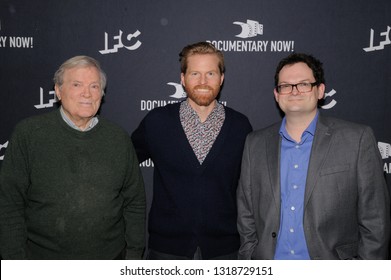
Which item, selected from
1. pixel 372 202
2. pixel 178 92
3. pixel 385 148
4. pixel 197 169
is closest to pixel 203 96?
pixel 197 169

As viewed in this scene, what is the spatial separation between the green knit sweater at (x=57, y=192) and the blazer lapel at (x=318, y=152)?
3.41ft

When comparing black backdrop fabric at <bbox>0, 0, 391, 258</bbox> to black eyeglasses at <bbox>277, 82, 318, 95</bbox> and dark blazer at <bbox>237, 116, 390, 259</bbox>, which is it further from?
dark blazer at <bbox>237, 116, 390, 259</bbox>

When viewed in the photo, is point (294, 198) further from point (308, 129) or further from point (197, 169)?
point (197, 169)

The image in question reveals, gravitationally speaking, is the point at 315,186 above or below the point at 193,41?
below

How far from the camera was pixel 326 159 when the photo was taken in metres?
1.89

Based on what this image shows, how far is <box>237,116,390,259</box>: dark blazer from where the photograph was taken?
185cm

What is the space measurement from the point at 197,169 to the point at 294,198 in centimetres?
58

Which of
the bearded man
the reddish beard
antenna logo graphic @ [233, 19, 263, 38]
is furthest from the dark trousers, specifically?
antenna logo graphic @ [233, 19, 263, 38]

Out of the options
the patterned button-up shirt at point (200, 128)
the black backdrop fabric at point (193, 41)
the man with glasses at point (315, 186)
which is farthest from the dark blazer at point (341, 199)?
the black backdrop fabric at point (193, 41)

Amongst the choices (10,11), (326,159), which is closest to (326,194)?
(326,159)

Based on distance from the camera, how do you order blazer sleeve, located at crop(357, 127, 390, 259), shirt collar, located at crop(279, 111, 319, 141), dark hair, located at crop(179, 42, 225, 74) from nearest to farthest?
blazer sleeve, located at crop(357, 127, 390, 259)
shirt collar, located at crop(279, 111, 319, 141)
dark hair, located at crop(179, 42, 225, 74)

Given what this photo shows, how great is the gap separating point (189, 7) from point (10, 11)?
4.50ft

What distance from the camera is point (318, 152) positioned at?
74.8 inches

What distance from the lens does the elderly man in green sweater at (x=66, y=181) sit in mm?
1917
